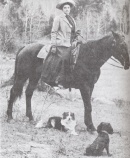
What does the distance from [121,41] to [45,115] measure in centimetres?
188

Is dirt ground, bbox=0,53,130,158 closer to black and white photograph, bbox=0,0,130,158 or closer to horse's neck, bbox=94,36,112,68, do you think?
black and white photograph, bbox=0,0,130,158

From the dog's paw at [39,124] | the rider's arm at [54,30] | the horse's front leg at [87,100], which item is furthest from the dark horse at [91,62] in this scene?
the rider's arm at [54,30]

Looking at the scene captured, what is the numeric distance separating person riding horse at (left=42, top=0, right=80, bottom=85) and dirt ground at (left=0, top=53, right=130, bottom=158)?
1.06ft

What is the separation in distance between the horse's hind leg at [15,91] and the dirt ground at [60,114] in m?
0.08

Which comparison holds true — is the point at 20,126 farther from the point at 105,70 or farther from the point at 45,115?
the point at 105,70

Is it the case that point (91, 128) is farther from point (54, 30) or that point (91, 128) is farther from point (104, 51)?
point (54, 30)

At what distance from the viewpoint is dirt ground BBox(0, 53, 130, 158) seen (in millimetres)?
6605

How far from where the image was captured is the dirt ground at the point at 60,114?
260 inches

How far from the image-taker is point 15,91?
23.1 ft

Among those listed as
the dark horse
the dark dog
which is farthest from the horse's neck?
the dark dog

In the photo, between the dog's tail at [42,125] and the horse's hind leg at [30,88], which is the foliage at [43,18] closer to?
the horse's hind leg at [30,88]

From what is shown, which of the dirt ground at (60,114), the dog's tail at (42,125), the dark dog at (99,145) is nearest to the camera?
the dark dog at (99,145)

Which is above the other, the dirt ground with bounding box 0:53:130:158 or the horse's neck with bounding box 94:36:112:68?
the horse's neck with bounding box 94:36:112:68

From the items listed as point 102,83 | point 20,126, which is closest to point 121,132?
point 102,83
